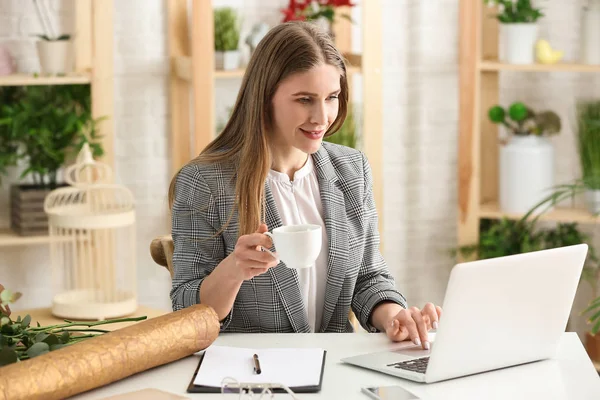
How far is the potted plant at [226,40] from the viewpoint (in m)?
3.79

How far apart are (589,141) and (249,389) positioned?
2.62 meters

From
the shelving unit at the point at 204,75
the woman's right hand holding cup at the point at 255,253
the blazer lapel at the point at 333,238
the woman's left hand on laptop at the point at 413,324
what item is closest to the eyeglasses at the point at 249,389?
the woman's right hand holding cup at the point at 255,253

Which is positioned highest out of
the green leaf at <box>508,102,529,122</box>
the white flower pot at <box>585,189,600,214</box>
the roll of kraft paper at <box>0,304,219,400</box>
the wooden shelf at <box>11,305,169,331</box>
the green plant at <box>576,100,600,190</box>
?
the green leaf at <box>508,102,529,122</box>

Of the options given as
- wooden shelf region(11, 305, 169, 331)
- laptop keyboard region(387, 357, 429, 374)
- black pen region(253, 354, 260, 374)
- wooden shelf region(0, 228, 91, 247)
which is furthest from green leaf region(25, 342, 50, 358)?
wooden shelf region(0, 228, 91, 247)

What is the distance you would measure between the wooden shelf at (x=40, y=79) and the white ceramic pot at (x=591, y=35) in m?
1.99

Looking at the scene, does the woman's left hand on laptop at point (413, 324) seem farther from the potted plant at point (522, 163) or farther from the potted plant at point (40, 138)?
the potted plant at point (40, 138)

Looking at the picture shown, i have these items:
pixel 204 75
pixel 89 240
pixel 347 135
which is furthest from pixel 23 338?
pixel 347 135

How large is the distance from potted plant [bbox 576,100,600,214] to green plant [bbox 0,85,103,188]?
1.94 meters

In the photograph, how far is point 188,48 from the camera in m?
4.13

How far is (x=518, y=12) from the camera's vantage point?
383cm

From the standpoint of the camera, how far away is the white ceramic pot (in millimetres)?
3770

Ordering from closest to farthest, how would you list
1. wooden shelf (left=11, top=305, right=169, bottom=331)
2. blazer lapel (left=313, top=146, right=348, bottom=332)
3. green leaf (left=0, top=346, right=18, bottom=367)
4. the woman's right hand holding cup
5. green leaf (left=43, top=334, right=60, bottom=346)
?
green leaf (left=0, top=346, right=18, bottom=367), green leaf (left=43, top=334, right=60, bottom=346), the woman's right hand holding cup, blazer lapel (left=313, top=146, right=348, bottom=332), wooden shelf (left=11, top=305, right=169, bottom=331)

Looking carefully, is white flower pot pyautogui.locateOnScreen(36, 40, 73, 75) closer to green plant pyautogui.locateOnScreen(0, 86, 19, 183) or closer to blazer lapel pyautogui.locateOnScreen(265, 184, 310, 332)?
green plant pyautogui.locateOnScreen(0, 86, 19, 183)

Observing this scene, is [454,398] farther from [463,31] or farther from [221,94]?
[221,94]
